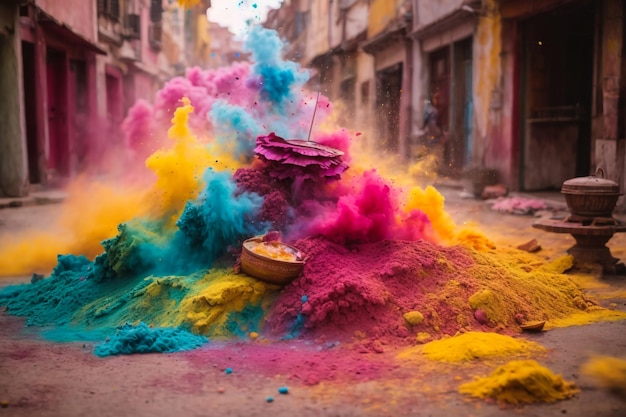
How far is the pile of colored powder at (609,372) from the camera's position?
292 centimetres

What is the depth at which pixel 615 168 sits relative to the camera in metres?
8.55

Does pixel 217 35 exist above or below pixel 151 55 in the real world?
above

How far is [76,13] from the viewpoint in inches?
627

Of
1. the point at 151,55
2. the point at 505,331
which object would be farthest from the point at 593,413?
the point at 151,55

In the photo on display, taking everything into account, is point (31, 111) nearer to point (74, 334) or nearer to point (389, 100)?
point (389, 100)

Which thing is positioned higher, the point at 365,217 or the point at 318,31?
the point at 318,31

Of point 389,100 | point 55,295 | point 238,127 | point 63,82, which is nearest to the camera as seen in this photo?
point 55,295

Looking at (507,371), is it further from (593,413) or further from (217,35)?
(217,35)

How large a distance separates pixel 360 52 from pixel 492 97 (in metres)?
10.3

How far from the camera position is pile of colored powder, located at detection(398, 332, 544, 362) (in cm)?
344

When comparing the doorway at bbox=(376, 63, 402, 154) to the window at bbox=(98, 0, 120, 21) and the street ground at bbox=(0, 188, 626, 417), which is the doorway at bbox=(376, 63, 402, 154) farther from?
the street ground at bbox=(0, 188, 626, 417)

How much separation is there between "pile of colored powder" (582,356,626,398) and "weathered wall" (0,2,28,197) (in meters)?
10.8

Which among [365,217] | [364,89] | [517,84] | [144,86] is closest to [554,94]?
[517,84]

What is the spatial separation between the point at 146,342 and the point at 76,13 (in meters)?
14.3
